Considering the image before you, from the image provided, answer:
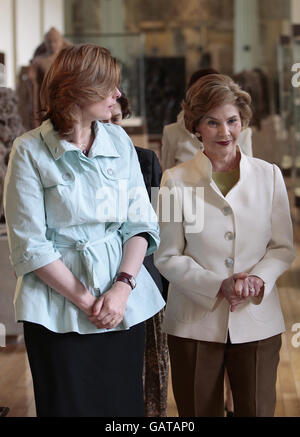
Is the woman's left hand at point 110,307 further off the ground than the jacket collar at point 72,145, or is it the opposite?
the jacket collar at point 72,145

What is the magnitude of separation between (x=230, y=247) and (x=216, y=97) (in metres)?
0.52

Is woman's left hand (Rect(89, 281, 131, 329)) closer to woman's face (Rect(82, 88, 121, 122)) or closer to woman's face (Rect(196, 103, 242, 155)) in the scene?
woman's face (Rect(82, 88, 121, 122))

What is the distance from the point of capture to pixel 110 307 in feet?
7.23

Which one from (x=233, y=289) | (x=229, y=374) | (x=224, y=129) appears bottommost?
(x=229, y=374)

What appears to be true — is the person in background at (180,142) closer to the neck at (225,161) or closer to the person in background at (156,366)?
the person in background at (156,366)

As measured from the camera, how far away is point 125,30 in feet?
50.0

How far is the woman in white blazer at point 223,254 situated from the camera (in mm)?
2527

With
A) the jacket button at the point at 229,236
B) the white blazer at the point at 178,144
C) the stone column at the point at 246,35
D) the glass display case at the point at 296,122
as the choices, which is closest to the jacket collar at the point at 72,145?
the jacket button at the point at 229,236

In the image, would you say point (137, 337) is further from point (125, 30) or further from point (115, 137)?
point (125, 30)

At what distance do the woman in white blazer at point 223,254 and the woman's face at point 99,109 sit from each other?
1.34 feet

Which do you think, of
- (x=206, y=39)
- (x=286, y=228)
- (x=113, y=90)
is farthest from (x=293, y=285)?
(x=206, y=39)

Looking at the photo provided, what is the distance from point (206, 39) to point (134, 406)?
44.4ft

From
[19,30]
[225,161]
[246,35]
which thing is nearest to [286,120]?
[225,161]

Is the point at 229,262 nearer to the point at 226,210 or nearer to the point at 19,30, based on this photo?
the point at 226,210
